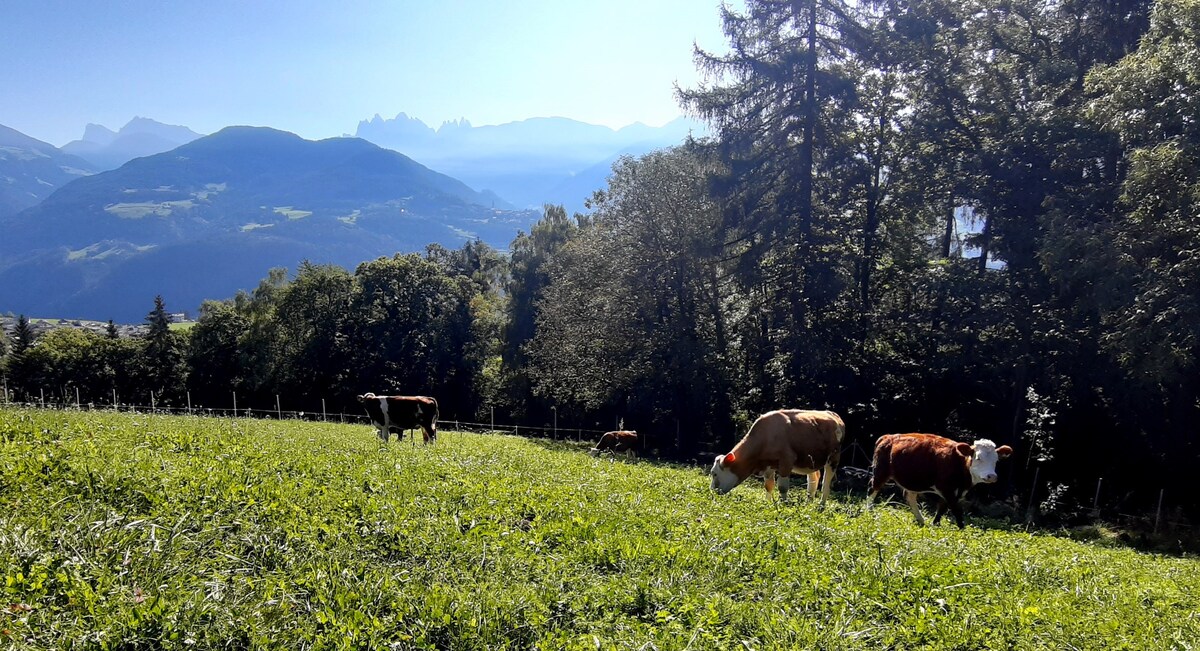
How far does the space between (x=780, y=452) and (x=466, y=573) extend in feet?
27.0

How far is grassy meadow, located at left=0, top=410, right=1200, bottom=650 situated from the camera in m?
4.43

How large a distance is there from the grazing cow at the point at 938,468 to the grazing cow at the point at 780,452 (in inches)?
47.2

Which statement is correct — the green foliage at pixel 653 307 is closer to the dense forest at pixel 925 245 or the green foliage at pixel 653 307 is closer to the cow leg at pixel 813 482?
the dense forest at pixel 925 245

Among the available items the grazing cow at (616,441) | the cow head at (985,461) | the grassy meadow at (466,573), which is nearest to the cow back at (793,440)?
the cow head at (985,461)

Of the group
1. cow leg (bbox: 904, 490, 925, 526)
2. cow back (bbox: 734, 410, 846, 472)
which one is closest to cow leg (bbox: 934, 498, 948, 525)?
cow leg (bbox: 904, 490, 925, 526)

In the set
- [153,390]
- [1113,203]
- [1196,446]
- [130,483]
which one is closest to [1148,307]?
[1113,203]

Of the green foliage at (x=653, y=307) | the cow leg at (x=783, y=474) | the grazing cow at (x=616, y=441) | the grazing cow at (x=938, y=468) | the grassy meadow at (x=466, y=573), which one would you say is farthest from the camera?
the green foliage at (x=653, y=307)

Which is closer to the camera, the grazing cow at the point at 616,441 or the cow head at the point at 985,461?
the cow head at the point at 985,461

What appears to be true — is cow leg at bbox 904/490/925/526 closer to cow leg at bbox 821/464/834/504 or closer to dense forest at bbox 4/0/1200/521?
cow leg at bbox 821/464/834/504

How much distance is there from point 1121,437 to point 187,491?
2522 centimetres

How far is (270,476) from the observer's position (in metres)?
7.27

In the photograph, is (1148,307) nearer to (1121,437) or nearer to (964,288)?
(964,288)

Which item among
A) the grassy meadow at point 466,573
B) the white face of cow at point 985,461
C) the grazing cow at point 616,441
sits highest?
the grassy meadow at point 466,573

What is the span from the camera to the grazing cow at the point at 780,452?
11.9m
